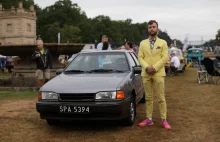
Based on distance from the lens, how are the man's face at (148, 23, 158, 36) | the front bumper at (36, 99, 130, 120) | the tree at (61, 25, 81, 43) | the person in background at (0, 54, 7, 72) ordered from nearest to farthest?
the front bumper at (36, 99, 130, 120), the man's face at (148, 23, 158, 36), the person in background at (0, 54, 7, 72), the tree at (61, 25, 81, 43)

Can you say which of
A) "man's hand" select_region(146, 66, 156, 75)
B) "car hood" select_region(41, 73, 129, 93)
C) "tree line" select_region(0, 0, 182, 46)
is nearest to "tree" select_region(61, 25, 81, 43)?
"tree line" select_region(0, 0, 182, 46)

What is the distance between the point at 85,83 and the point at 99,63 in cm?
128

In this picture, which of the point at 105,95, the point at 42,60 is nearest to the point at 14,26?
the point at 42,60

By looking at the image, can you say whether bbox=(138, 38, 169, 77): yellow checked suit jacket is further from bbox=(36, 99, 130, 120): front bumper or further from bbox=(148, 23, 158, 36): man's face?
bbox=(36, 99, 130, 120): front bumper

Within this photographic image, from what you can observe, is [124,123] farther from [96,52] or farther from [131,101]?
[96,52]

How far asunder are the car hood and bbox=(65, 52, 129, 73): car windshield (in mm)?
365

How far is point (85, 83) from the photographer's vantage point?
20.9ft

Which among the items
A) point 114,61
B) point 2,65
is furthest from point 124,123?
point 2,65

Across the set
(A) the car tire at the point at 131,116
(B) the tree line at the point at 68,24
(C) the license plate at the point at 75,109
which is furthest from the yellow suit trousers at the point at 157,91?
(B) the tree line at the point at 68,24

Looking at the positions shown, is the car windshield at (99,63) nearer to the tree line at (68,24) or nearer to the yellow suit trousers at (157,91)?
the yellow suit trousers at (157,91)

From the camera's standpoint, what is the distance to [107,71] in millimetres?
7266

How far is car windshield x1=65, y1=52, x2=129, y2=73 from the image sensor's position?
24.3 feet

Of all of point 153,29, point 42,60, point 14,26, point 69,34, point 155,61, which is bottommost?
point 42,60

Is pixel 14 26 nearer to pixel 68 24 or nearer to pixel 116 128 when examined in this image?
pixel 68 24
